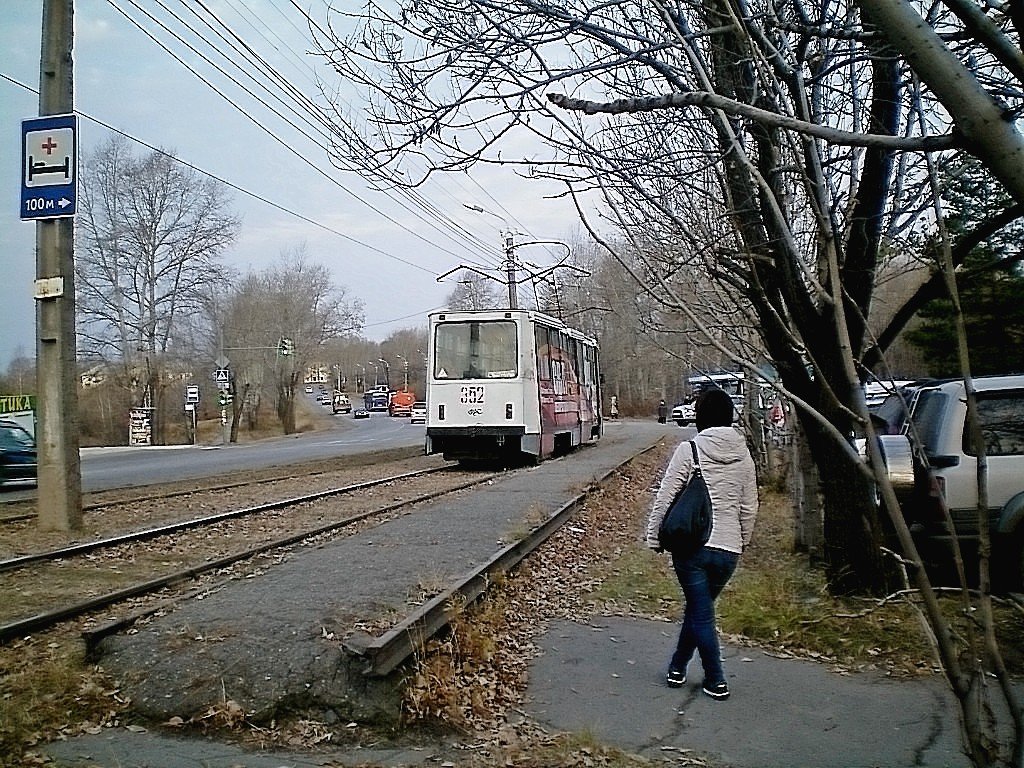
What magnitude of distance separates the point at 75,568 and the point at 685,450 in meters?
6.20

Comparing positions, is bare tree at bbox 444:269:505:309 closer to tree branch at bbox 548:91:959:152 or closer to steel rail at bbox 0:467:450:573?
steel rail at bbox 0:467:450:573

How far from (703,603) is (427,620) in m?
1.76

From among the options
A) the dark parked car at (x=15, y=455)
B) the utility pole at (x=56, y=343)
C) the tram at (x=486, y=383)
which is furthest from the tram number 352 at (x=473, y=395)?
the utility pole at (x=56, y=343)

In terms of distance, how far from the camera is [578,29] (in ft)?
16.9

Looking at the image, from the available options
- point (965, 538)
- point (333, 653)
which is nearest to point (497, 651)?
point (333, 653)

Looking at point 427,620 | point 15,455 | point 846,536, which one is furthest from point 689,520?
point 15,455

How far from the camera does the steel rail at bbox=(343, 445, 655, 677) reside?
5.66m

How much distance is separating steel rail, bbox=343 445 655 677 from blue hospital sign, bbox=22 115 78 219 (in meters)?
6.63

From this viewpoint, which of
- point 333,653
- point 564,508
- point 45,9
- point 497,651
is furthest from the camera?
point 564,508

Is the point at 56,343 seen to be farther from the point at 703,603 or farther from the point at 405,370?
the point at 405,370

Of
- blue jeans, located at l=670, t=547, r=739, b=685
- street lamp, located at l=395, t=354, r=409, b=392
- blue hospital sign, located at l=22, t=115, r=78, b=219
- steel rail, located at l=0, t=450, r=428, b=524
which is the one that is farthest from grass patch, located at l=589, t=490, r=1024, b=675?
street lamp, located at l=395, t=354, r=409, b=392

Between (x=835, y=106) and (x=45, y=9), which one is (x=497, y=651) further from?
(x=45, y=9)

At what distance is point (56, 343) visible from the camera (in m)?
12.1

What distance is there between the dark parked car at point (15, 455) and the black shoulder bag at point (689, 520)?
18.2 m
